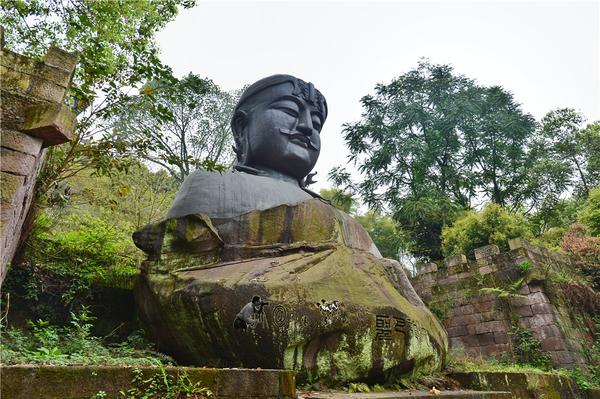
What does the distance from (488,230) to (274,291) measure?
1086 cm

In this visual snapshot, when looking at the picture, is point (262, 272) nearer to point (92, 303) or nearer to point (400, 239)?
point (92, 303)

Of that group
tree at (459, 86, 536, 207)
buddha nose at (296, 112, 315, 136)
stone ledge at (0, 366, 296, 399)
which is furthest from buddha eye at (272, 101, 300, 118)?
tree at (459, 86, 536, 207)

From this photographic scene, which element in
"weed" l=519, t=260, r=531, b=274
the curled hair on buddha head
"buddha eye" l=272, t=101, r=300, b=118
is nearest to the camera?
"buddha eye" l=272, t=101, r=300, b=118

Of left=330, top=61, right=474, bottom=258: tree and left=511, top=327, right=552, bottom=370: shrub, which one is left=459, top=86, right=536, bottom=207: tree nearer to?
left=330, top=61, right=474, bottom=258: tree

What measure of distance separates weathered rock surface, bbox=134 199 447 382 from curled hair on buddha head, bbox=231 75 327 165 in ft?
6.43

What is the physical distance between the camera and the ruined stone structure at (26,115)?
7.91ft

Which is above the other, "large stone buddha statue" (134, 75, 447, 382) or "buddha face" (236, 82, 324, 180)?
"buddha face" (236, 82, 324, 180)

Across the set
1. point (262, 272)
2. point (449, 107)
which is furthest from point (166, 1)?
point (449, 107)

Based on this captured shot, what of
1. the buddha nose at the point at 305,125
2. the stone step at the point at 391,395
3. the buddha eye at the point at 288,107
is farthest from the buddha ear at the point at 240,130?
the stone step at the point at 391,395

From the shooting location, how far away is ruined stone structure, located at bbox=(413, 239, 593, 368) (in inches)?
312

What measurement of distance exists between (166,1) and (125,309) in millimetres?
6309

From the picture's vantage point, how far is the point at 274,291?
10.8ft

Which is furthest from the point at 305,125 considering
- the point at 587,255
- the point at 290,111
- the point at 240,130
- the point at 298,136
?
the point at 587,255

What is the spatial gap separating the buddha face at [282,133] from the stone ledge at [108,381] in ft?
12.3
